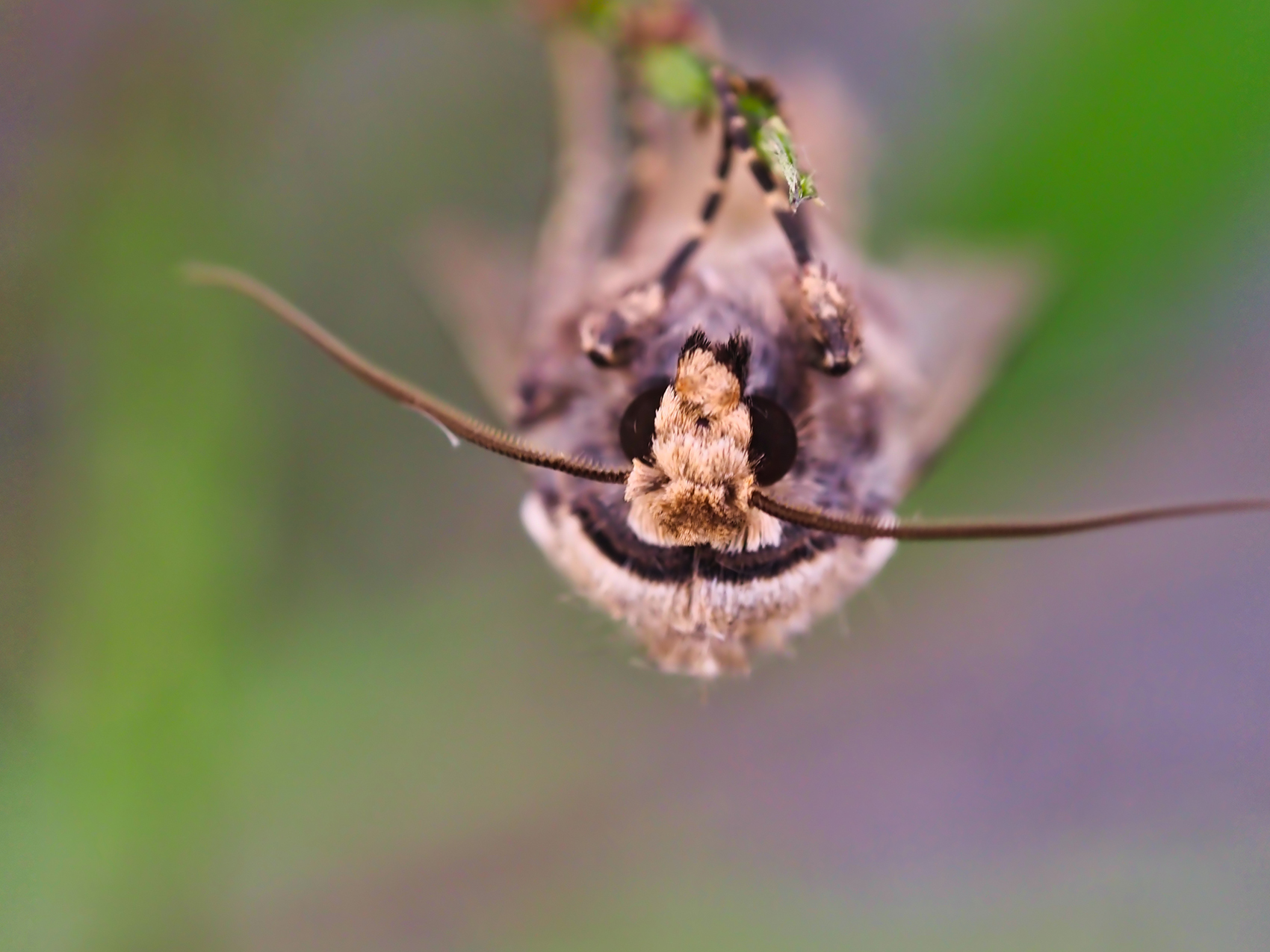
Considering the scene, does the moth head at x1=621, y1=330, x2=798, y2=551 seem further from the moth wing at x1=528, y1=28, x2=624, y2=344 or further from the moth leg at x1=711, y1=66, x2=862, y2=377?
the moth wing at x1=528, y1=28, x2=624, y2=344

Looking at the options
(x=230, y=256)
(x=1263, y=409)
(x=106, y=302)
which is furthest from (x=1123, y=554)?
(x=106, y=302)

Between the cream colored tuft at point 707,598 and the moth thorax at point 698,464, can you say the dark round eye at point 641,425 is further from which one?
the cream colored tuft at point 707,598

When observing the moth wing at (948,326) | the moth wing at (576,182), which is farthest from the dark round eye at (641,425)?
the moth wing at (948,326)

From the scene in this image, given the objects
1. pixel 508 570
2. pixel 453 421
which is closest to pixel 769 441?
pixel 453 421

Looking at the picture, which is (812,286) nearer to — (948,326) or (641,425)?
→ (641,425)

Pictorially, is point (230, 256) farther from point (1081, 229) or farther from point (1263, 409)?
point (1263, 409)

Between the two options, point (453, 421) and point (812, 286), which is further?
point (812, 286)

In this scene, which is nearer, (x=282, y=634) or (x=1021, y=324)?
(x=1021, y=324)
